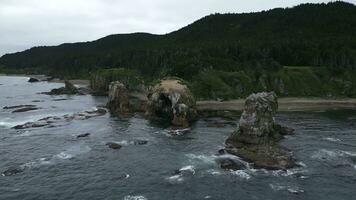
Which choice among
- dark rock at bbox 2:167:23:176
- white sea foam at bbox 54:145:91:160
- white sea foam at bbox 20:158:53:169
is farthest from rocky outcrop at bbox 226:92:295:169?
dark rock at bbox 2:167:23:176

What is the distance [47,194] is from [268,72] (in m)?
133

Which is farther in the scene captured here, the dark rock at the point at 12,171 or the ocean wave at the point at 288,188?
the dark rock at the point at 12,171

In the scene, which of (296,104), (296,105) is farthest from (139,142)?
(296,104)

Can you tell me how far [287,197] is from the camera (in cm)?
5731

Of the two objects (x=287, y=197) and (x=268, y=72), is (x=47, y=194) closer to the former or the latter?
(x=287, y=197)

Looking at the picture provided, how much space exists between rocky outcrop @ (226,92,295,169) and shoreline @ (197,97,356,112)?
4857cm

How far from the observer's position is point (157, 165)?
236ft

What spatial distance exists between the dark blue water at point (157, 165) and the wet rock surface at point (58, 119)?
3.83 meters

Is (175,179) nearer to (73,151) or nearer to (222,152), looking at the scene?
(222,152)

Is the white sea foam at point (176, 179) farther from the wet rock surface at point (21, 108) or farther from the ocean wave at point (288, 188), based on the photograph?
the wet rock surface at point (21, 108)

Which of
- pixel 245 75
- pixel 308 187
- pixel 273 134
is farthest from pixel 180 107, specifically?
pixel 245 75

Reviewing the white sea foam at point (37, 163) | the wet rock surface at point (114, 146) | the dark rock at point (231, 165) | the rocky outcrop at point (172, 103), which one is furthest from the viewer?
the rocky outcrop at point (172, 103)

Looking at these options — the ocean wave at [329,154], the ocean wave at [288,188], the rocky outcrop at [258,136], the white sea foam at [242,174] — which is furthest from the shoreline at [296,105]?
the ocean wave at [288,188]

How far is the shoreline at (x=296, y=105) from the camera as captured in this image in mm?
137500
